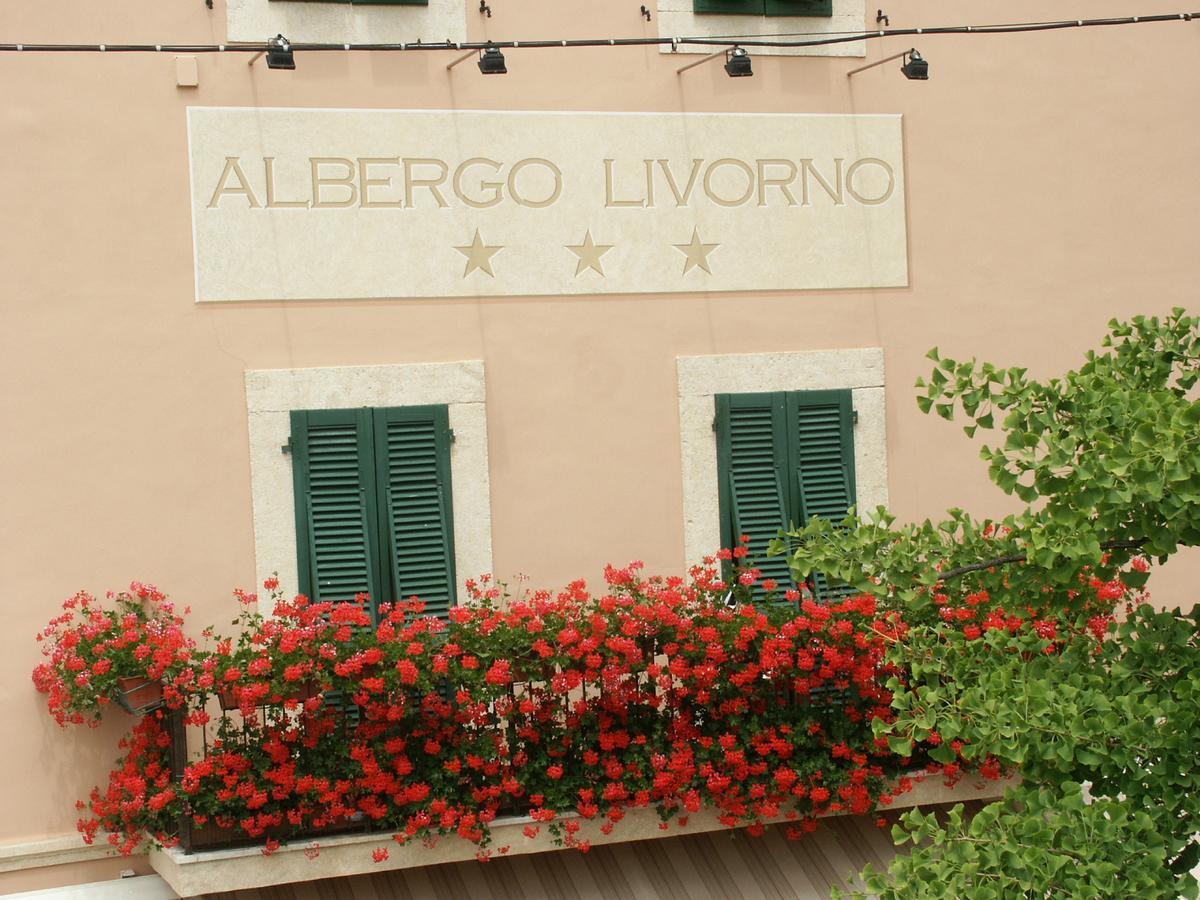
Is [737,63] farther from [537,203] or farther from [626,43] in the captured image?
[537,203]

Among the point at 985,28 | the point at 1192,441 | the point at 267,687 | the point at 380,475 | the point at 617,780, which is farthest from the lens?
the point at 985,28

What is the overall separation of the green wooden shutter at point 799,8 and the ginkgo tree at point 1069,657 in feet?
13.8

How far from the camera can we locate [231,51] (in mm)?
7469

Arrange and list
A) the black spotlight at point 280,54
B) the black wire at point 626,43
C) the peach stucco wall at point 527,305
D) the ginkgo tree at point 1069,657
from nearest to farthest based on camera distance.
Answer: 1. the ginkgo tree at point 1069,657
2. the black spotlight at point 280,54
3. the black wire at point 626,43
4. the peach stucco wall at point 527,305

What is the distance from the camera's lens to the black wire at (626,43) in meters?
7.22

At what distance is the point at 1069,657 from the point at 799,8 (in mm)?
4964

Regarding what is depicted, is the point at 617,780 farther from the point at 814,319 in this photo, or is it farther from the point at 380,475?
the point at 814,319

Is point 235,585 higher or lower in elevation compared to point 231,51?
lower

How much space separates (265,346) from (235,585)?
47.9 inches

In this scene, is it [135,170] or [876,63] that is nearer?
[135,170]

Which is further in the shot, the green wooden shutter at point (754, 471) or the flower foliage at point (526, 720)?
the green wooden shutter at point (754, 471)

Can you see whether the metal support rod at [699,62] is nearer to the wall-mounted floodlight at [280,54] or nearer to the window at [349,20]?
the window at [349,20]

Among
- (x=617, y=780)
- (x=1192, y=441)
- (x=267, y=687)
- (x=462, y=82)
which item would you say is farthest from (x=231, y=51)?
(x=1192, y=441)

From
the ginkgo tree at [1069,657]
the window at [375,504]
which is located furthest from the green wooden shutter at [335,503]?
the ginkgo tree at [1069,657]
